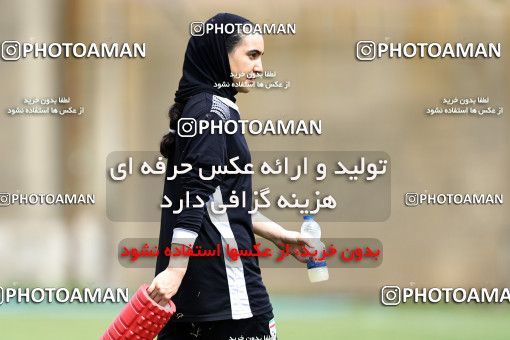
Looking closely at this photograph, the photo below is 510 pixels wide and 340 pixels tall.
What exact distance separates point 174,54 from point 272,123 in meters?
0.94

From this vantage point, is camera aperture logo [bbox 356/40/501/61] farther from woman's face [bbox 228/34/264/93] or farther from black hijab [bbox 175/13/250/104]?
black hijab [bbox 175/13/250/104]

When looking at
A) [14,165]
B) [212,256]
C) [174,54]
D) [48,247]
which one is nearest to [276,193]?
[212,256]

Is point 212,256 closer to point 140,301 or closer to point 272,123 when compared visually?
point 140,301

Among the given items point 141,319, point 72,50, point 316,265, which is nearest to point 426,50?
point 316,265

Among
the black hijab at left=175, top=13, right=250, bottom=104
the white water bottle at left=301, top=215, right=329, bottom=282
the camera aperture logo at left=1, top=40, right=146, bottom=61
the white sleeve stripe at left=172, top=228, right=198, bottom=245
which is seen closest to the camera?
the white sleeve stripe at left=172, top=228, right=198, bottom=245

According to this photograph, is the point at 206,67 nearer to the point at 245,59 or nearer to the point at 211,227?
the point at 245,59

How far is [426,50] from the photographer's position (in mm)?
4246

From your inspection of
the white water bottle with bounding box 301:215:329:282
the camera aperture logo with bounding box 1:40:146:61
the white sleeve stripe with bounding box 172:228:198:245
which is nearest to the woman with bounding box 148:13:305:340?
the white sleeve stripe with bounding box 172:228:198:245

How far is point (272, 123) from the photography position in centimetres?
389

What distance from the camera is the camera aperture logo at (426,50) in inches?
166

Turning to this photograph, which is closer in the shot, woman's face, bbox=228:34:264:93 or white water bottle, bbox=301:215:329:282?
woman's face, bbox=228:34:264:93

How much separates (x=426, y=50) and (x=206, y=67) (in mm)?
1328

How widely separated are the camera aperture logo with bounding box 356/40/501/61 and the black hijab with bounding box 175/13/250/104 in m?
1.14

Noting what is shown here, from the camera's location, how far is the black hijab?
3.23 metres
